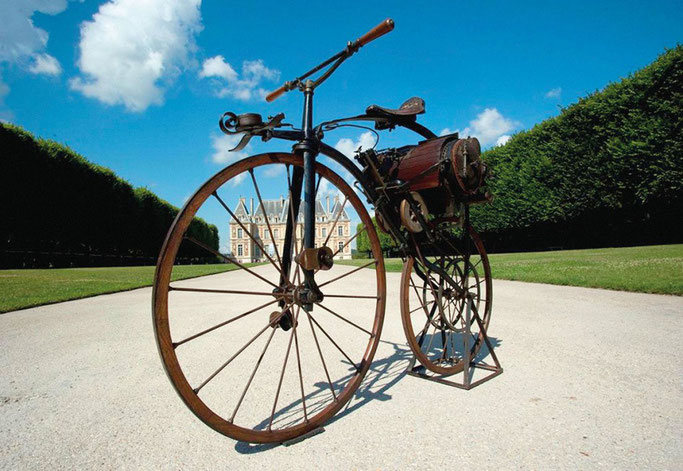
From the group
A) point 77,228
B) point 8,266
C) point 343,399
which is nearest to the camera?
point 343,399

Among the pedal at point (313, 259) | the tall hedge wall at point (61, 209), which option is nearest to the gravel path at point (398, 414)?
the pedal at point (313, 259)

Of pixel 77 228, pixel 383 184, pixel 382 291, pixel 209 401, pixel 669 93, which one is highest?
pixel 669 93

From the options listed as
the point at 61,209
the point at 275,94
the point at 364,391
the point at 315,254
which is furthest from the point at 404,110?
the point at 61,209

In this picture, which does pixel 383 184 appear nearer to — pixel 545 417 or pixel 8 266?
pixel 545 417

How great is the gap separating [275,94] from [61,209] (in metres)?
31.6

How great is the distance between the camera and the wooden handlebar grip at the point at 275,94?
2673 millimetres

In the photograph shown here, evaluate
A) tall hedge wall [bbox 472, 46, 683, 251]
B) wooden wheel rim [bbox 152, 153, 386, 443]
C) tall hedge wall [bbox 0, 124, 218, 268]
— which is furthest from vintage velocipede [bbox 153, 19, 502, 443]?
tall hedge wall [bbox 0, 124, 218, 268]

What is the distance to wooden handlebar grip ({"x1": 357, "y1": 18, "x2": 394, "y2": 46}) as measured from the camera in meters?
2.23

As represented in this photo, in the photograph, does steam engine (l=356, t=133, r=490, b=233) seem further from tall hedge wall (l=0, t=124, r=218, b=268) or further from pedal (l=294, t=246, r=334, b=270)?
tall hedge wall (l=0, t=124, r=218, b=268)

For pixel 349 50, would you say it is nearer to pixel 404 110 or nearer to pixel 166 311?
pixel 404 110

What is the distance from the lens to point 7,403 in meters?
2.72

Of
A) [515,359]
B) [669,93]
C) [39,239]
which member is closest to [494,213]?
[669,93]

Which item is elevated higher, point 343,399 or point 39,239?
point 39,239

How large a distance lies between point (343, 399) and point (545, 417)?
1.33m
